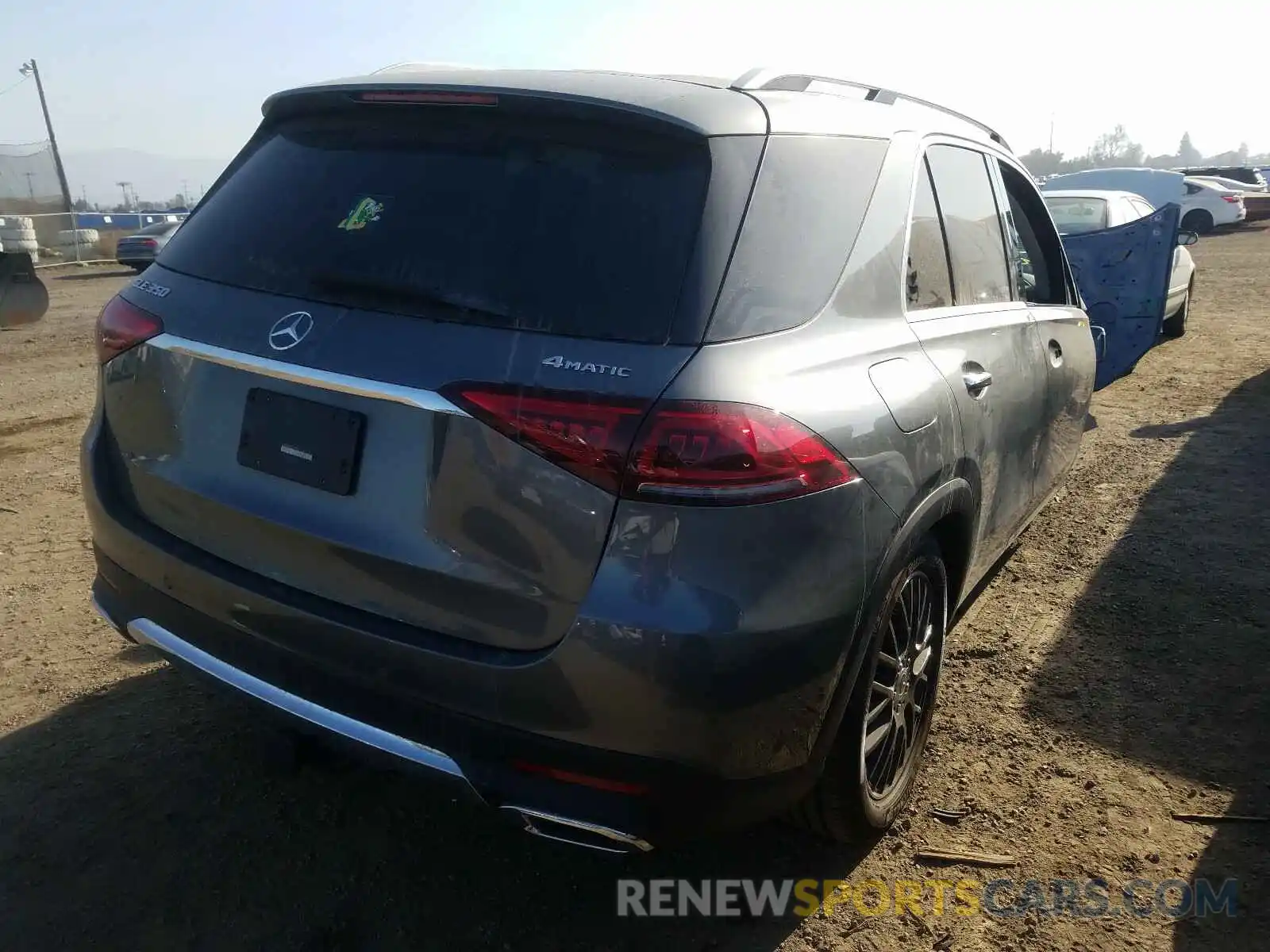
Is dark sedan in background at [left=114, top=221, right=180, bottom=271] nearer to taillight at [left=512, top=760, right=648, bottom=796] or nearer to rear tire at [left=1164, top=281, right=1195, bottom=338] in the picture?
rear tire at [left=1164, top=281, right=1195, bottom=338]

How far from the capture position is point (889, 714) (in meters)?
2.61

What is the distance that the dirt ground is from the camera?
2.37 m

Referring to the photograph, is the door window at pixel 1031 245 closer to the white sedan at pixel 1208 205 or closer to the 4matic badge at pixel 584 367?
the 4matic badge at pixel 584 367

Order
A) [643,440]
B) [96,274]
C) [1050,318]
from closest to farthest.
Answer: [643,440], [1050,318], [96,274]

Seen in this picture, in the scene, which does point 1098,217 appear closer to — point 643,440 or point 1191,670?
point 1191,670

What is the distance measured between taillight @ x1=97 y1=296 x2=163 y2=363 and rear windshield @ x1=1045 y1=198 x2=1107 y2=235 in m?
9.29

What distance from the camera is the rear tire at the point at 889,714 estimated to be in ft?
7.53

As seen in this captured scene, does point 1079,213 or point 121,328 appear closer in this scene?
point 121,328

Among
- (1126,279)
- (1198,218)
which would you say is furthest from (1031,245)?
(1198,218)

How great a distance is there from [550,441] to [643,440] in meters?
0.17

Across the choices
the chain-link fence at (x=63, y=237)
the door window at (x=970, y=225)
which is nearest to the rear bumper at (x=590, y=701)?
the door window at (x=970, y=225)

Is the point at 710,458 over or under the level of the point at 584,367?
under

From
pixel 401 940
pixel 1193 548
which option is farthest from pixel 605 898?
pixel 1193 548

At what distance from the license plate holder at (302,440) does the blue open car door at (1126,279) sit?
7148 millimetres
